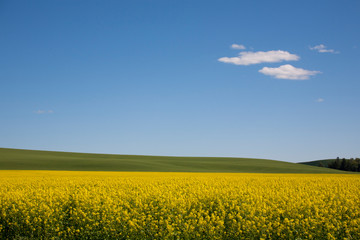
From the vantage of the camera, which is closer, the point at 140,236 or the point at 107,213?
the point at 140,236

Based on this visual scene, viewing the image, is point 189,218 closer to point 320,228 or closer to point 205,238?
point 205,238

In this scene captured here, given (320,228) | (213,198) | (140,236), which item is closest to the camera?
(320,228)

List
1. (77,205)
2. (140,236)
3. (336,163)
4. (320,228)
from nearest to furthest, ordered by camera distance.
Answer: (320,228), (140,236), (77,205), (336,163)

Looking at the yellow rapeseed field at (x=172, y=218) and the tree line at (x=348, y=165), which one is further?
the tree line at (x=348, y=165)

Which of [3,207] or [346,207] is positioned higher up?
[346,207]

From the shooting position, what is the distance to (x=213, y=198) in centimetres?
1225

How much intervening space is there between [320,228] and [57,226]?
7.67 meters

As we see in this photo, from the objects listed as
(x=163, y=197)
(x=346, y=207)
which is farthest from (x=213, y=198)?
(x=346, y=207)

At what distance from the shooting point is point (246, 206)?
10398 mm

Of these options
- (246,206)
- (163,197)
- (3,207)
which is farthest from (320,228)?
(3,207)

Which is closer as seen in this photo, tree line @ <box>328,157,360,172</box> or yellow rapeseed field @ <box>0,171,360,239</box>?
yellow rapeseed field @ <box>0,171,360,239</box>

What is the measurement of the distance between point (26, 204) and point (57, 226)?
7.00 ft

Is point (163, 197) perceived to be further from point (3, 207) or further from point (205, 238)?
point (3, 207)

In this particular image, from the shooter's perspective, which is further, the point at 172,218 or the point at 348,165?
the point at 348,165
